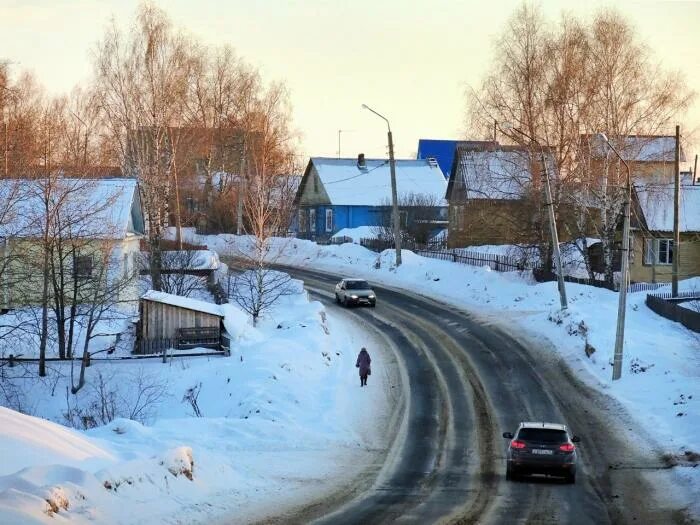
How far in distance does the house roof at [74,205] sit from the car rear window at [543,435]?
15280mm

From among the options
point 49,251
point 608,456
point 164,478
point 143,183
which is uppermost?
point 143,183

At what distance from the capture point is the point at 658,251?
5138 cm

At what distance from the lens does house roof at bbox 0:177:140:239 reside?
100 feet

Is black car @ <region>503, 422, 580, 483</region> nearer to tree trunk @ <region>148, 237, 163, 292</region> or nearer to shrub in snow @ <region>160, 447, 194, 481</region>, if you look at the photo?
shrub in snow @ <region>160, 447, 194, 481</region>

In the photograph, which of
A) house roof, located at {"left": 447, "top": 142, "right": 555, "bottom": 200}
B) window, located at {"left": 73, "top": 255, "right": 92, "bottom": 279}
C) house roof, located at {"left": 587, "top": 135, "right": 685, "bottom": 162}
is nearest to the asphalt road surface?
house roof, located at {"left": 447, "top": 142, "right": 555, "bottom": 200}

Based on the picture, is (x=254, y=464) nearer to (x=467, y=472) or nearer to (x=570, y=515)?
(x=467, y=472)

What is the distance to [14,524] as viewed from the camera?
11234 millimetres

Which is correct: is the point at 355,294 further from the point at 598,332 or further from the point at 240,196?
the point at 240,196

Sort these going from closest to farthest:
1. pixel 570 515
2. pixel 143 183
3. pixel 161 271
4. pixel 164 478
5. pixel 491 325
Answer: pixel 164 478
pixel 570 515
pixel 491 325
pixel 161 271
pixel 143 183

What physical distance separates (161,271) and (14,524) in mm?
32754

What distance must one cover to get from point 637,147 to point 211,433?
28110 millimetres

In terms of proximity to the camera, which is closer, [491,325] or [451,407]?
[451,407]

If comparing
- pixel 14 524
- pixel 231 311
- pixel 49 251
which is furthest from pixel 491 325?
pixel 14 524

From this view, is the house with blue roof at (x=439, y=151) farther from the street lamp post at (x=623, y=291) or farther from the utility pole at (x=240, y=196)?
the street lamp post at (x=623, y=291)
